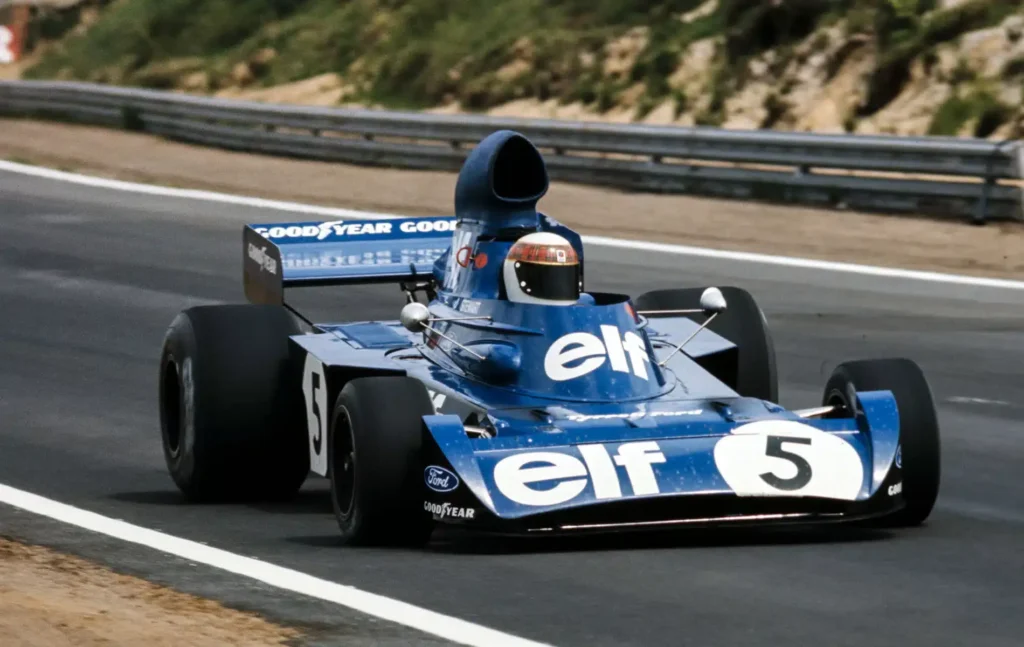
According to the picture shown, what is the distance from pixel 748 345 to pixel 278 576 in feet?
11.9

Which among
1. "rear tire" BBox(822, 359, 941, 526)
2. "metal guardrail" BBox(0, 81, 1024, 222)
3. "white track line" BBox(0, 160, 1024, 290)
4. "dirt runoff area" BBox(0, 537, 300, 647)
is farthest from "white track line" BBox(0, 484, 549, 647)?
"metal guardrail" BBox(0, 81, 1024, 222)

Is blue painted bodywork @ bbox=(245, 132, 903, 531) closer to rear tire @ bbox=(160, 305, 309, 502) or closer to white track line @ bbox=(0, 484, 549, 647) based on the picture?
rear tire @ bbox=(160, 305, 309, 502)

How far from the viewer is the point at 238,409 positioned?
33.7ft

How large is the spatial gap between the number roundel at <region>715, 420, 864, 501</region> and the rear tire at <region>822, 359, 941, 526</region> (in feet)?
1.13

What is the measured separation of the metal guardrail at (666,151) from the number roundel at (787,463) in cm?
1166

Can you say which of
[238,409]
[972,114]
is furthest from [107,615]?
[972,114]

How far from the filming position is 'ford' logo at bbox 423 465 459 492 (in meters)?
8.48

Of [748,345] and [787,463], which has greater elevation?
[748,345]

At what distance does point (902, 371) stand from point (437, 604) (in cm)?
266

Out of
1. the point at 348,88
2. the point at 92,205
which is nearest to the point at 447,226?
the point at 92,205

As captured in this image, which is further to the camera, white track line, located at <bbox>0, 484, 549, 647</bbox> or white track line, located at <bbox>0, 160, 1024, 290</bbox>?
white track line, located at <bbox>0, 160, 1024, 290</bbox>

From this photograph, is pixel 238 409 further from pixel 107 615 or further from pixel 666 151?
pixel 666 151

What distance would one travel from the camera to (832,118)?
88.8 ft

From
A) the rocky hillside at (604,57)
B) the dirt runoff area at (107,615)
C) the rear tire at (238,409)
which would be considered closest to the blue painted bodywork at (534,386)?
the rear tire at (238,409)
